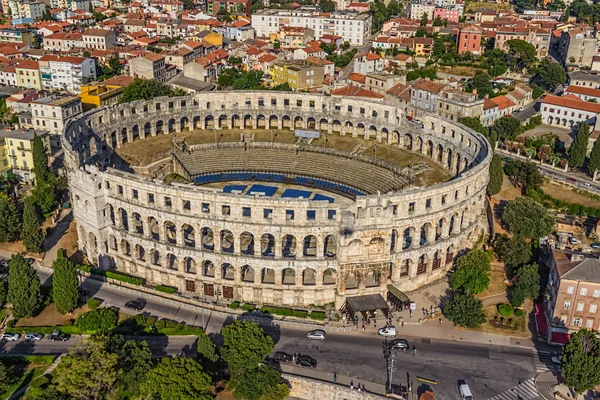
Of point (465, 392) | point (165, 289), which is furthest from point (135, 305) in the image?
point (465, 392)

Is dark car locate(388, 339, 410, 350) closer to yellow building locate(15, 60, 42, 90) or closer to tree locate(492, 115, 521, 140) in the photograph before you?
tree locate(492, 115, 521, 140)

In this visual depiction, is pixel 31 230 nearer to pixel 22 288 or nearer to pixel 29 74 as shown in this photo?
pixel 22 288

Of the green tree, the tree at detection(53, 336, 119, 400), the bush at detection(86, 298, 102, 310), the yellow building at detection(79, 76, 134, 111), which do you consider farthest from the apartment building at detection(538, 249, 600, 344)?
the yellow building at detection(79, 76, 134, 111)

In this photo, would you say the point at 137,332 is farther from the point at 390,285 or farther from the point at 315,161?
the point at 315,161

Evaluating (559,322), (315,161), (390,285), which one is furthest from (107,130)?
(559,322)

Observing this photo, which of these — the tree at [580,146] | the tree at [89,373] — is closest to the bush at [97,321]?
the tree at [89,373]
